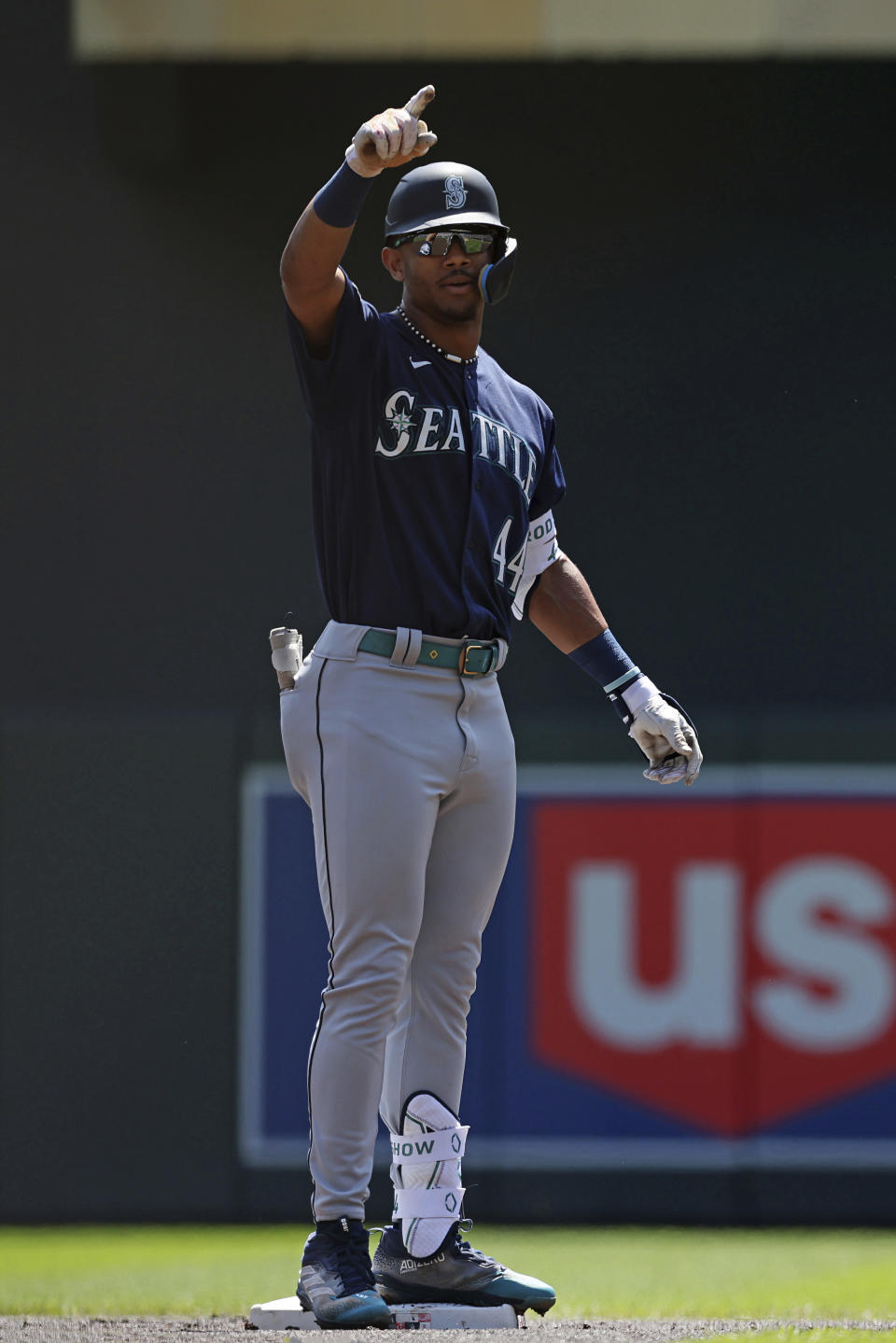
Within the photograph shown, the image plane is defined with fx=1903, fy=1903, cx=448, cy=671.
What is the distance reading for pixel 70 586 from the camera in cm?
672

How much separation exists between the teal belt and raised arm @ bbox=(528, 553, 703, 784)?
0.84 feet

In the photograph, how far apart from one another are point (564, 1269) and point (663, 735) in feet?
8.34

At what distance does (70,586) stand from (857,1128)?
3.25 metres

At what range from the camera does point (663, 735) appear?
3.02 meters

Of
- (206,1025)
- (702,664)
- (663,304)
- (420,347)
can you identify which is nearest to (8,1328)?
(420,347)

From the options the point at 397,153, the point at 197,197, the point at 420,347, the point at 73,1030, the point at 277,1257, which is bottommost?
the point at 277,1257

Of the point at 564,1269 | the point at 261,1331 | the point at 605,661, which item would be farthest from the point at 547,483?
the point at 564,1269

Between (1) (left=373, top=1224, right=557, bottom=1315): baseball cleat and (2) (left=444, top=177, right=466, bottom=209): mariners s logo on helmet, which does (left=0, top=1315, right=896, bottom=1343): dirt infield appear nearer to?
(1) (left=373, top=1224, right=557, bottom=1315): baseball cleat

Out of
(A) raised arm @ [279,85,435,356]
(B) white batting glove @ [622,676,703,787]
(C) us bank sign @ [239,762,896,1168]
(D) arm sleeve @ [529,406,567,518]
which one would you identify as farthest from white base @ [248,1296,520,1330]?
(C) us bank sign @ [239,762,896,1168]

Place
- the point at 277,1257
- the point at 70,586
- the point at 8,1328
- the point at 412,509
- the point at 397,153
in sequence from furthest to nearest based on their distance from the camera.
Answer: the point at 70,586 < the point at 277,1257 < the point at 8,1328 < the point at 412,509 < the point at 397,153

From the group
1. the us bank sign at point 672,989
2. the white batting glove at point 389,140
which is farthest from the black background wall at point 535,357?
the white batting glove at point 389,140

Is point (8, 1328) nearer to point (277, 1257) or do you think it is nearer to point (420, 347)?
point (420, 347)

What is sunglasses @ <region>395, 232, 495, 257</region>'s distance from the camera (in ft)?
9.20

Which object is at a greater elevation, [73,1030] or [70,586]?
[70,586]
